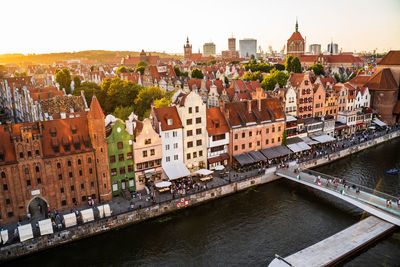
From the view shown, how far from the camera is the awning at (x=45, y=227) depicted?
124ft

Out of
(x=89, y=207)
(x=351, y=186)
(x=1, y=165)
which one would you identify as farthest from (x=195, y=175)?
(x=1, y=165)

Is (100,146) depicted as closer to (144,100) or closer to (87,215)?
(87,215)

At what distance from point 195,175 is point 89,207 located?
59.9ft

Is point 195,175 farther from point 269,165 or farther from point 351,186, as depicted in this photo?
point 351,186

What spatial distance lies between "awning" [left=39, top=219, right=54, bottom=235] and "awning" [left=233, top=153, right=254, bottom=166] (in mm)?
31443

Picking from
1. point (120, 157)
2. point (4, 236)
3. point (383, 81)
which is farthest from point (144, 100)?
point (383, 81)

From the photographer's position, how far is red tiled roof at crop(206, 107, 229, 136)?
56.3 metres

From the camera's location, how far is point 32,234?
37.4 m

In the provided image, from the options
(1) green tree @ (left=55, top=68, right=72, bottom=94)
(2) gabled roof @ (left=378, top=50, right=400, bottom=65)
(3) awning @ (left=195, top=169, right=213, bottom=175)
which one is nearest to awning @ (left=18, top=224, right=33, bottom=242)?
(3) awning @ (left=195, top=169, right=213, bottom=175)

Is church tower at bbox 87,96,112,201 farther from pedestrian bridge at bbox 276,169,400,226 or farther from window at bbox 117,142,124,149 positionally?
pedestrian bridge at bbox 276,169,400,226

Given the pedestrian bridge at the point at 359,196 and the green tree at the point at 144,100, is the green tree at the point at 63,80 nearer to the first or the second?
the green tree at the point at 144,100

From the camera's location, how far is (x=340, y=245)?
121ft

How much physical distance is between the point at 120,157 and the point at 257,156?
2542 centimetres

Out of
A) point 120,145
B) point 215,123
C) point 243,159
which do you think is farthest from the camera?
point 243,159
